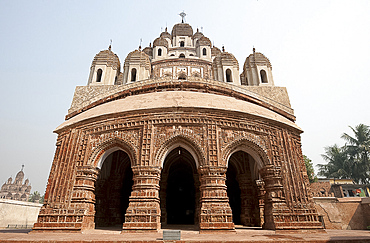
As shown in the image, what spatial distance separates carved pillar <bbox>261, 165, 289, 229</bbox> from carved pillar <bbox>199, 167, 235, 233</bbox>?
1.58 meters

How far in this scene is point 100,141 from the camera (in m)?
8.56

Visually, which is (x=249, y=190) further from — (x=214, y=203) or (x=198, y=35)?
(x=198, y=35)

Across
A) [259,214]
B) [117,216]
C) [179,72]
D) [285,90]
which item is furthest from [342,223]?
[179,72]

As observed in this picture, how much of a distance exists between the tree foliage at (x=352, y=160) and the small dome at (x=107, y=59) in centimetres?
2796

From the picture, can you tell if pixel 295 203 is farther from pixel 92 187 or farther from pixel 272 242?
pixel 92 187

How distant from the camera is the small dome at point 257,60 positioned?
56.0 ft

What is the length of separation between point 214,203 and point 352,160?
94.0 feet

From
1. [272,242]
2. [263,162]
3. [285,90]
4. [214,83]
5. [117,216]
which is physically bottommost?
[272,242]

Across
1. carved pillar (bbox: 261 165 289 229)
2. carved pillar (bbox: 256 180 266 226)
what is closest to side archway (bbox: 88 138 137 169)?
carved pillar (bbox: 261 165 289 229)

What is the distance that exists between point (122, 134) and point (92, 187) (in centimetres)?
207

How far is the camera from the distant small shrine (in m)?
47.4

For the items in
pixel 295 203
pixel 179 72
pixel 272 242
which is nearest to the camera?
pixel 272 242

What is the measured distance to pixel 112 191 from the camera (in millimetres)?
10742

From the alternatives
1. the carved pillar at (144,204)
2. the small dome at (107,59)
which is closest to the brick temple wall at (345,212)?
the carved pillar at (144,204)
